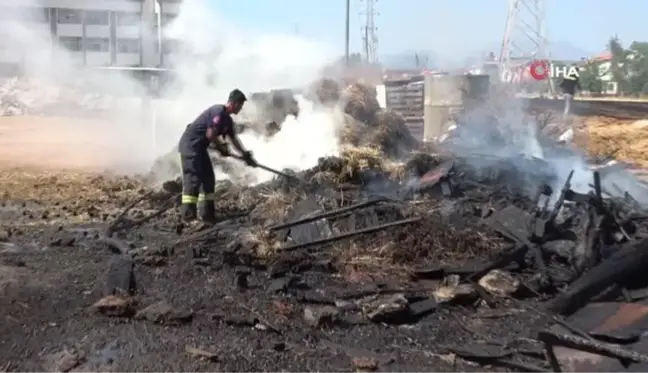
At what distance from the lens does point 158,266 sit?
6879 mm

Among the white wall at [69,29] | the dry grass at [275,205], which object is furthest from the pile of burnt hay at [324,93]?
the white wall at [69,29]

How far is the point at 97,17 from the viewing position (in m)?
26.1

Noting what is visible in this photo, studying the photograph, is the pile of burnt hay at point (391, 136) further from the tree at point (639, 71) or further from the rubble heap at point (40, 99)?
the tree at point (639, 71)

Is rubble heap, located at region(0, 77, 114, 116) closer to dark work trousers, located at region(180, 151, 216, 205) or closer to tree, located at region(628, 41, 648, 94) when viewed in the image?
dark work trousers, located at region(180, 151, 216, 205)

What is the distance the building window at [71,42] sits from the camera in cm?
2606

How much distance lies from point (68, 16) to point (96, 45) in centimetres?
143

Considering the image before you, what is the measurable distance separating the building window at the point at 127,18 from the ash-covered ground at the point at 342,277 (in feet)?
50.5

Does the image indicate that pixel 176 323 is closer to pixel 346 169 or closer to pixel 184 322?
pixel 184 322


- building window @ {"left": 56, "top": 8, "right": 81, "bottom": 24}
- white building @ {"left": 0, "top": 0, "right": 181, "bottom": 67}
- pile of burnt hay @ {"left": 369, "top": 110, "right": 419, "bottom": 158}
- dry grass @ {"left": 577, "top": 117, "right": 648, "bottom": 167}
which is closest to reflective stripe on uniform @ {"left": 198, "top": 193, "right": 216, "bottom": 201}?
pile of burnt hay @ {"left": 369, "top": 110, "right": 419, "bottom": 158}

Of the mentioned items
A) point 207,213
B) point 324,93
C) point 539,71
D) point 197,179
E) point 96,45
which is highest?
point 96,45

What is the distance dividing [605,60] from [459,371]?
141 ft

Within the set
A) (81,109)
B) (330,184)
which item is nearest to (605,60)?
(81,109)

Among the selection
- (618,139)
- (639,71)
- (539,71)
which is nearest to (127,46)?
(539,71)

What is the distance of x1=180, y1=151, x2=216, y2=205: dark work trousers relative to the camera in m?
9.09
